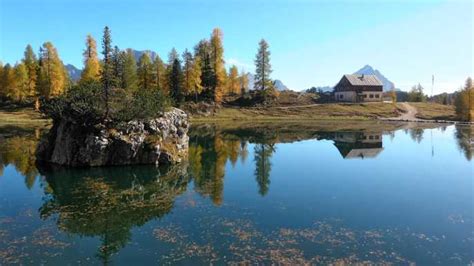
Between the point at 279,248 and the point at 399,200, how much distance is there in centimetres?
1369

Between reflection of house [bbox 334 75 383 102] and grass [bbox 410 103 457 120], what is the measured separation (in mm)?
14336

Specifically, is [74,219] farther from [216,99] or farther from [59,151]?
[216,99]

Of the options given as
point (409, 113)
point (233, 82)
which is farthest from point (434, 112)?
point (233, 82)

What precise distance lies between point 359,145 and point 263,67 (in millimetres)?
70529

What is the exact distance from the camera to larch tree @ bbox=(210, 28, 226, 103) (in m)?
119

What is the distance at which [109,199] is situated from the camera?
28.2 metres

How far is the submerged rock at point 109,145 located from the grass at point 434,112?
10438 cm

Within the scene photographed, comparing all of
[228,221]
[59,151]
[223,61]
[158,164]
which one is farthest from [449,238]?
[223,61]

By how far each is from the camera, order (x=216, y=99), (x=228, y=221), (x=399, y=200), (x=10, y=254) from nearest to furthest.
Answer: (x=10, y=254) → (x=228, y=221) → (x=399, y=200) → (x=216, y=99)

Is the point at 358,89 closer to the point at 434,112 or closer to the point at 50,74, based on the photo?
the point at 434,112

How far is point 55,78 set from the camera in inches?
4028

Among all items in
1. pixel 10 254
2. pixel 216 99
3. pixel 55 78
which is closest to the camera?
pixel 10 254

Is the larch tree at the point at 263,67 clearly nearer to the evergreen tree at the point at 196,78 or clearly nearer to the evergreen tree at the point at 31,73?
the evergreen tree at the point at 196,78

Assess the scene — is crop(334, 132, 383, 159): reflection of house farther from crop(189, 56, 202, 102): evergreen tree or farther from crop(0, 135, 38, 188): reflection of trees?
crop(189, 56, 202, 102): evergreen tree
